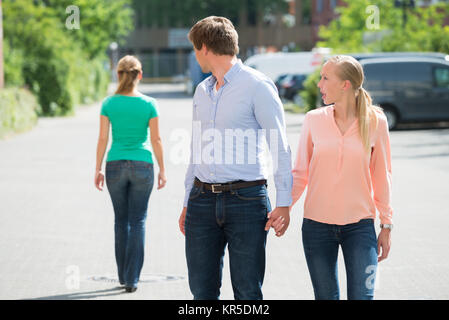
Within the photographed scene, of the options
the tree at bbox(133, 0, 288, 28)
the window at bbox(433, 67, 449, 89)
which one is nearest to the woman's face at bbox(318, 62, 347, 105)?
the window at bbox(433, 67, 449, 89)

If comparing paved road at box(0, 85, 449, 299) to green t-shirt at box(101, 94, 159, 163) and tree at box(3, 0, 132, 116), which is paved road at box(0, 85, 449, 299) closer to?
green t-shirt at box(101, 94, 159, 163)

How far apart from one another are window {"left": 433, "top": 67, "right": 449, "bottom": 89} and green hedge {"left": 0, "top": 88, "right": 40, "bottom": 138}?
1111 centimetres

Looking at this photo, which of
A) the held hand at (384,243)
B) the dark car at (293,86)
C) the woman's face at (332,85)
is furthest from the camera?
the dark car at (293,86)

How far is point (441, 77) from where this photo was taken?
22.1 meters

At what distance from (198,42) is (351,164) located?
2.87ft

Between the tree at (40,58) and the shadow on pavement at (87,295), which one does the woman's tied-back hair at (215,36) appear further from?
the tree at (40,58)

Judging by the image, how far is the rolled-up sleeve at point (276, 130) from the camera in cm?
370

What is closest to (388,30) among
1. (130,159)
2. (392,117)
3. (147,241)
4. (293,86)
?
(293,86)

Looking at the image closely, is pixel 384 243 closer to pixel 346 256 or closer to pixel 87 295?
pixel 346 256

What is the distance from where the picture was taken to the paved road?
5969mm

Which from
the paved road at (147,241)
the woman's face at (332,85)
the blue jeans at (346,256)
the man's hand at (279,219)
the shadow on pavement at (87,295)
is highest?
the woman's face at (332,85)

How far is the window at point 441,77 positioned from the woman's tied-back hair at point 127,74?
1736cm

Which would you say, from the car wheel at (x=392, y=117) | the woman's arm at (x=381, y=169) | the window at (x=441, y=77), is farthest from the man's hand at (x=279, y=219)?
the window at (x=441, y=77)
